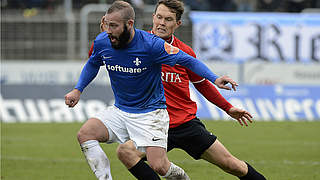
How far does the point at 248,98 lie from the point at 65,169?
9.20m

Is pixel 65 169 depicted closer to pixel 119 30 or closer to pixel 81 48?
pixel 119 30

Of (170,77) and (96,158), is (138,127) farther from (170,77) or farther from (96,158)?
(170,77)

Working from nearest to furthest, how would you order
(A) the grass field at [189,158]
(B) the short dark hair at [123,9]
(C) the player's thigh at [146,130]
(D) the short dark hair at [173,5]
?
(B) the short dark hair at [123,9] < (C) the player's thigh at [146,130] < (D) the short dark hair at [173,5] < (A) the grass field at [189,158]

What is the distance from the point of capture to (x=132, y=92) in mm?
6359

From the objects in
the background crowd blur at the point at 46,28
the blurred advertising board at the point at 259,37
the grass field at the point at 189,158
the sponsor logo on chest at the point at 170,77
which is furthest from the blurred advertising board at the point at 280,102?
the sponsor logo on chest at the point at 170,77

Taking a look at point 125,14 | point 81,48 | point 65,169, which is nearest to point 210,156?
point 125,14

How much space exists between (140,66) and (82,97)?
1140cm

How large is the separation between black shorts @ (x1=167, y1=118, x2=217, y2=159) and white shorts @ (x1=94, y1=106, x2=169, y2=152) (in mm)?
494

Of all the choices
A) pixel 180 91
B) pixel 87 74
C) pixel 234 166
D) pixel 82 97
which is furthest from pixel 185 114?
pixel 82 97

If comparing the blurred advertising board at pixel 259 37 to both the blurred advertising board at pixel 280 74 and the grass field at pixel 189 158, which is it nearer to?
the blurred advertising board at pixel 280 74

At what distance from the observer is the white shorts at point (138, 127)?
6.33m

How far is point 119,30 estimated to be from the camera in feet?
20.0

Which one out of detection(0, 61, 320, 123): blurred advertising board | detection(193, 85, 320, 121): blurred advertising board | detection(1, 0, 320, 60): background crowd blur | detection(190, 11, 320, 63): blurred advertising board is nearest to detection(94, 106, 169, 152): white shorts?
detection(0, 61, 320, 123): blurred advertising board

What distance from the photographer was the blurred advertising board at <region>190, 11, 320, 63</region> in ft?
65.6
